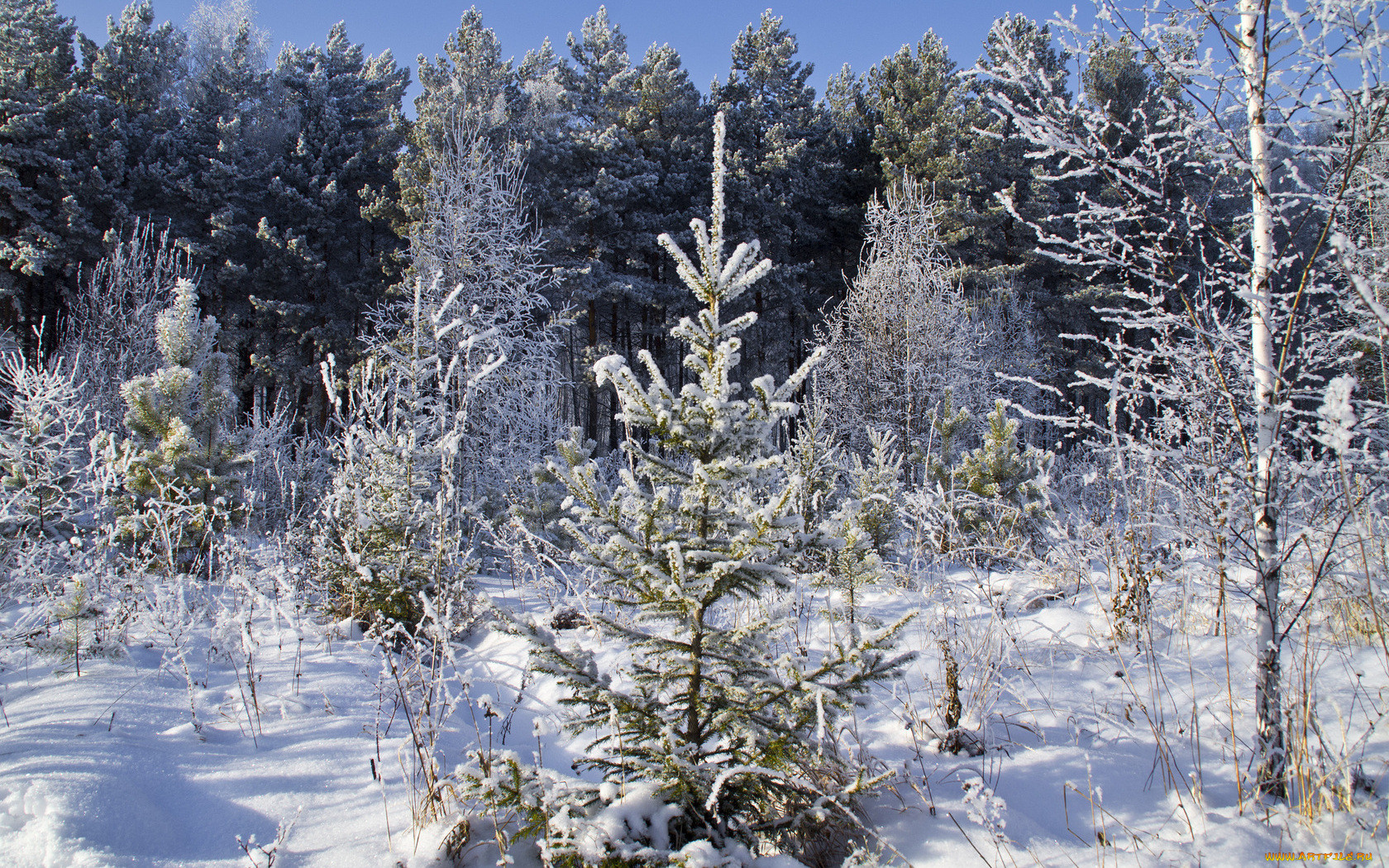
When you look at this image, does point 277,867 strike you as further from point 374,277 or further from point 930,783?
point 374,277

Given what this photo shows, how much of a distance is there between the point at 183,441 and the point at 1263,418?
7.38 meters

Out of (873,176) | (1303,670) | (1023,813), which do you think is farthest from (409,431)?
(873,176)

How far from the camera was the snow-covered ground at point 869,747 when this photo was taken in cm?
214

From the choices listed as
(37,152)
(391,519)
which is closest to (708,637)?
(391,519)

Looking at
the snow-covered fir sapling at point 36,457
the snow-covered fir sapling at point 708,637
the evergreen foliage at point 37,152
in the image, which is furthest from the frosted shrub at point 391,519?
the evergreen foliage at point 37,152

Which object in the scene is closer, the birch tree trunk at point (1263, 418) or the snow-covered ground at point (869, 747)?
the snow-covered ground at point (869, 747)

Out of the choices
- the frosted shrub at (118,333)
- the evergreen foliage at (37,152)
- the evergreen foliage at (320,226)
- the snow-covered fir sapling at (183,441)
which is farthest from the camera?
the evergreen foliage at (320,226)

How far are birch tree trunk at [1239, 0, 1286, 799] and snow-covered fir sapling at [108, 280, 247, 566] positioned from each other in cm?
672

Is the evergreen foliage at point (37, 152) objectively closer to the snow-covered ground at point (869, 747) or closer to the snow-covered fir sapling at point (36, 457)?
the snow-covered fir sapling at point (36, 457)

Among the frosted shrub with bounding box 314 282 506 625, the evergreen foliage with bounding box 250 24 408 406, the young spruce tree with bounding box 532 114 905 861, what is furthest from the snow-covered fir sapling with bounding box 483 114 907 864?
the evergreen foliage with bounding box 250 24 408 406

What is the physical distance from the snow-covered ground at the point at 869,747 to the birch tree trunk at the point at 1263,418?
12 cm

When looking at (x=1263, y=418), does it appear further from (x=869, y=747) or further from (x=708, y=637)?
(x=708, y=637)

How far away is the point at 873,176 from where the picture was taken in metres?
22.8

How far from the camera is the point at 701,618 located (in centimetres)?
230
